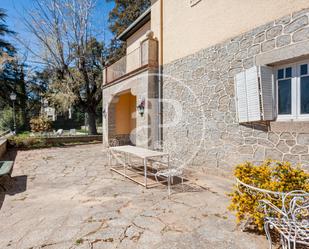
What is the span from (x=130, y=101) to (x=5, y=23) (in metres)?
18.8

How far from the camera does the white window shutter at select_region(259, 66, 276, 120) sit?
15.4 ft

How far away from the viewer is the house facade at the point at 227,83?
14.3ft

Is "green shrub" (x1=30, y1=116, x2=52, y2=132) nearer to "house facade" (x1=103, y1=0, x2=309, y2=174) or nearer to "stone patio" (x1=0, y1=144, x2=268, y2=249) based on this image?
"house facade" (x1=103, y1=0, x2=309, y2=174)

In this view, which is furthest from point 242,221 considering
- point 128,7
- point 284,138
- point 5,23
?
point 5,23

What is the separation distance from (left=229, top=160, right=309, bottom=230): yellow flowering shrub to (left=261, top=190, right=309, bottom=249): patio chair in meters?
0.14

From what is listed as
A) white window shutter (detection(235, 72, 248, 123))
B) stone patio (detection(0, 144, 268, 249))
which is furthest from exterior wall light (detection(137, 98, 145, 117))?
white window shutter (detection(235, 72, 248, 123))

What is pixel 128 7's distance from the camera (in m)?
20.2

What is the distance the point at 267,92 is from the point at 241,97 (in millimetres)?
603

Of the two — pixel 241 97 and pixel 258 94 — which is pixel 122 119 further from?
pixel 258 94

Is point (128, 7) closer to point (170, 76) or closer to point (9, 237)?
point (170, 76)

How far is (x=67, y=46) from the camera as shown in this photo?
14812mm

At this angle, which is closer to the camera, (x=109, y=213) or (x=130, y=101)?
(x=109, y=213)

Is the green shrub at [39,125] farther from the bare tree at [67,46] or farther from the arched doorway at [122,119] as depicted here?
the arched doorway at [122,119]

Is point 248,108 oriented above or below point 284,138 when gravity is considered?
above
